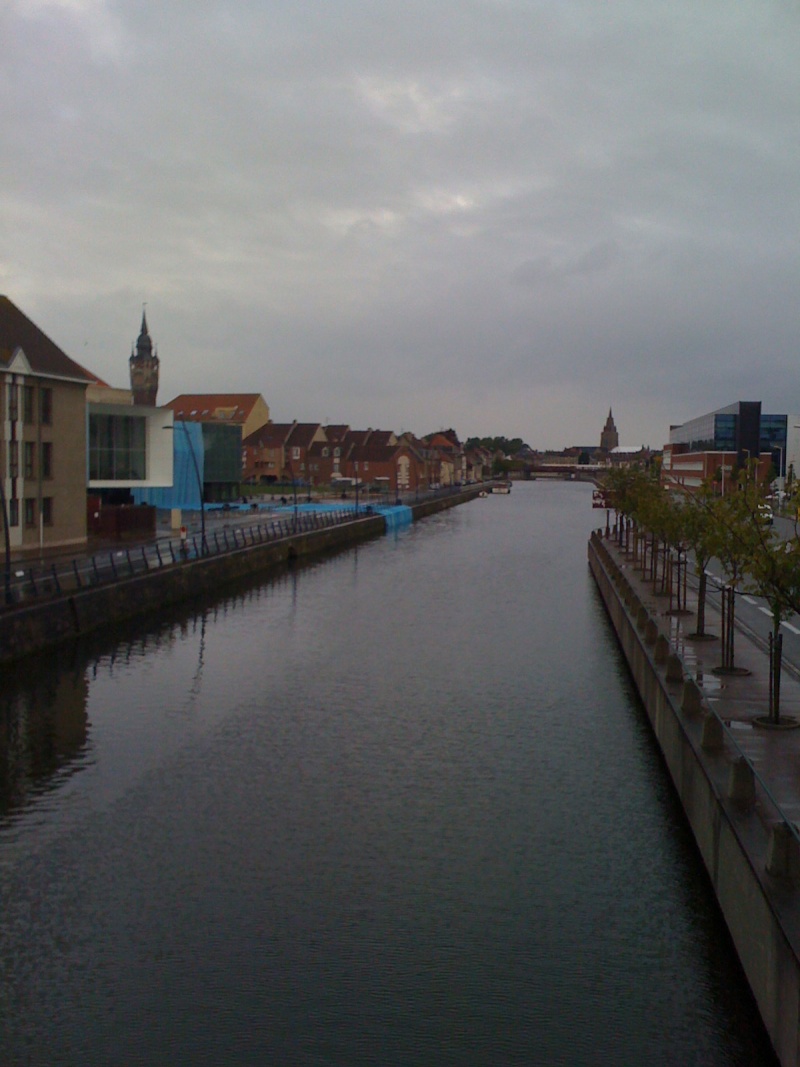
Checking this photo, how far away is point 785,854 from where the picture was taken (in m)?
11.5

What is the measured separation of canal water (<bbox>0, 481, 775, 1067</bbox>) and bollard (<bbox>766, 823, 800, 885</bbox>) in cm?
217

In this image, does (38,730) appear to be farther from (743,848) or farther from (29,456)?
(29,456)

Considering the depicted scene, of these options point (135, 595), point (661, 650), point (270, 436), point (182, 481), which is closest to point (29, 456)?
point (135, 595)

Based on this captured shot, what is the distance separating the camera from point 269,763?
2297cm

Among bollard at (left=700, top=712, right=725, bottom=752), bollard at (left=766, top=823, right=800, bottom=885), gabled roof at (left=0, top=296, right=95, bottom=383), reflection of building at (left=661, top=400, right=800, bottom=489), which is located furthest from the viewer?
reflection of building at (left=661, top=400, right=800, bottom=489)

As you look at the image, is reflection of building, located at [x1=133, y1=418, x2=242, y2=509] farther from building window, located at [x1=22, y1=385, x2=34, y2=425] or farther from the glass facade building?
the glass facade building

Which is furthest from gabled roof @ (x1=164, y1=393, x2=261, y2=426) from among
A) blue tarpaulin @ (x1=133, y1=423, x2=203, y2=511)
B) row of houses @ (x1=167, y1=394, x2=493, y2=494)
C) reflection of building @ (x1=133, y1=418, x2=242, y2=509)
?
blue tarpaulin @ (x1=133, y1=423, x2=203, y2=511)

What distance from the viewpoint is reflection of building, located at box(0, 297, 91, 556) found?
49094 mm

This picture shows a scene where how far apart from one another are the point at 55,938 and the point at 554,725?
14.0m

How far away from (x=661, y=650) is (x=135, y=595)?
22260 mm

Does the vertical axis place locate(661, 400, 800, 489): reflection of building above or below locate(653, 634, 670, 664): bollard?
above

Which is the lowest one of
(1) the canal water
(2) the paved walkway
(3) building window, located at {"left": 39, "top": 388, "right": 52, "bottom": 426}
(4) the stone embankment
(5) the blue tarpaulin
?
(1) the canal water

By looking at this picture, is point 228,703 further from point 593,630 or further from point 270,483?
point 270,483

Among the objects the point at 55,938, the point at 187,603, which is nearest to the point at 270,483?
the point at 187,603
